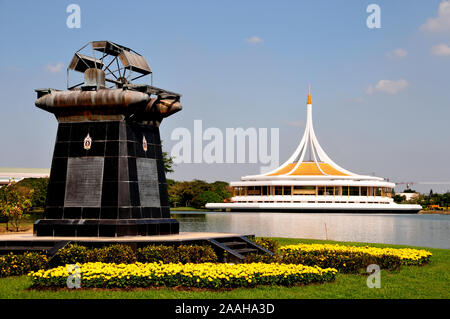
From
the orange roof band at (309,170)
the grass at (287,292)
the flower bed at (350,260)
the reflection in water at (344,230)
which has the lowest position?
the reflection in water at (344,230)

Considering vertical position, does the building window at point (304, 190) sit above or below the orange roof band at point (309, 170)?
below

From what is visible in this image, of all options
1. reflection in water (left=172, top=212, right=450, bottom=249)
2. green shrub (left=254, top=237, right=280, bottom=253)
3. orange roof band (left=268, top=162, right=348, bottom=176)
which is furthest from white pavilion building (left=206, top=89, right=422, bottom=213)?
green shrub (left=254, top=237, right=280, bottom=253)

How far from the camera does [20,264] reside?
1279cm

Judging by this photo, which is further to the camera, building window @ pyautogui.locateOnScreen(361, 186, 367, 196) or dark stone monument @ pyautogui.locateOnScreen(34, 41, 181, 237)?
building window @ pyautogui.locateOnScreen(361, 186, 367, 196)

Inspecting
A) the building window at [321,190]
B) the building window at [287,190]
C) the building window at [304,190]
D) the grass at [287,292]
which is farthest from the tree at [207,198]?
the grass at [287,292]

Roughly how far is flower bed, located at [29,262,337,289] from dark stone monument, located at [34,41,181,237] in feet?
15.1

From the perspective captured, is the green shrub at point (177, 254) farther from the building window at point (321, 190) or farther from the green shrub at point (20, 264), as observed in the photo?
the building window at point (321, 190)

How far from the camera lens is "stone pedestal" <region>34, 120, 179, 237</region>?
16.1 meters

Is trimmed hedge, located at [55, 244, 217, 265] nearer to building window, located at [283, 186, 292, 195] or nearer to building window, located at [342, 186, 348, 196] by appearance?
building window, located at [283, 186, 292, 195]

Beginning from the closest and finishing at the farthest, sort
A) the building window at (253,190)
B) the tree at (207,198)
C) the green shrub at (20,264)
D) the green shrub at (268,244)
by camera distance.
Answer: the green shrub at (20,264) → the green shrub at (268,244) → the building window at (253,190) → the tree at (207,198)

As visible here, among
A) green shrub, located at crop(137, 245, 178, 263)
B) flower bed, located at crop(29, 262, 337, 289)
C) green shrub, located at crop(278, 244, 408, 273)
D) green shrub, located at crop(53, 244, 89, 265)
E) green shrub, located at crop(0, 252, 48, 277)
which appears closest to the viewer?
flower bed, located at crop(29, 262, 337, 289)

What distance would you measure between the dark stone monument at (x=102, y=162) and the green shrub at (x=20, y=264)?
292 centimetres

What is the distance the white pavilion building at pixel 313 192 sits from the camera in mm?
77438
